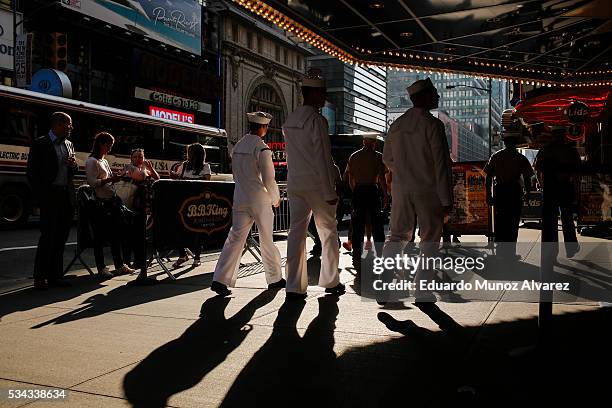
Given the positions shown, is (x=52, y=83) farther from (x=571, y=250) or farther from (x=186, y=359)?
(x=186, y=359)

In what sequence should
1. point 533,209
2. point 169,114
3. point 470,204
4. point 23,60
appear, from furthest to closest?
point 169,114, point 23,60, point 533,209, point 470,204

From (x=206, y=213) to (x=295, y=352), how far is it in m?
4.54

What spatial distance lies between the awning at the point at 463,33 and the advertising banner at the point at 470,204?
1983 mm

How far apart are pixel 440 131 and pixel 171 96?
117ft

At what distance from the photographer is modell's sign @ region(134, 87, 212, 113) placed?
36097 millimetres

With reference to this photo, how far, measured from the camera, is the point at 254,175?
6113 mm

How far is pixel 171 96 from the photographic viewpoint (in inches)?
1523

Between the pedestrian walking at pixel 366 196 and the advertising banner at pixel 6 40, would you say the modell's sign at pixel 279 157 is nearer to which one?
the pedestrian walking at pixel 366 196

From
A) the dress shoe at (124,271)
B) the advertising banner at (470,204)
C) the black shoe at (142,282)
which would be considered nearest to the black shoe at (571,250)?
the advertising banner at (470,204)

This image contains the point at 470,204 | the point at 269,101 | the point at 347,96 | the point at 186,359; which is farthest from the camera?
the point at 347,96

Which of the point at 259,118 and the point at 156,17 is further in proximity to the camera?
the point at 156,17

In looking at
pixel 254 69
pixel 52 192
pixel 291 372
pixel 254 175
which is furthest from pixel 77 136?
pixel 254 69

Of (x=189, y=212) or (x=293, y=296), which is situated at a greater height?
(x=189, y=212)

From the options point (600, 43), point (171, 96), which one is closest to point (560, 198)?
point (600, 43)
